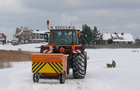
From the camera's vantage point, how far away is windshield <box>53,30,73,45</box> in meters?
15.1

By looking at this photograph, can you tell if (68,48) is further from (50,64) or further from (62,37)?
(50,64)

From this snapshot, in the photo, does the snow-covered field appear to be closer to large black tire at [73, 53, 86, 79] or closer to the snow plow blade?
large black tire at [73, 53, 86, 79]

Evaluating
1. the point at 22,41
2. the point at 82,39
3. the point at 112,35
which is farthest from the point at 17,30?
the point at 82,39

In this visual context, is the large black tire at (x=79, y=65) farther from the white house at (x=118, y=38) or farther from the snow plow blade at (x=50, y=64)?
the white house at (x=118, y=38)

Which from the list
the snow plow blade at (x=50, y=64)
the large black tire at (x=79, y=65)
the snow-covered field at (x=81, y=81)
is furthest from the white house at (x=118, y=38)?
the snow plow blade at (x=50, y=64)

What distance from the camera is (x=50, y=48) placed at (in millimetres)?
14578

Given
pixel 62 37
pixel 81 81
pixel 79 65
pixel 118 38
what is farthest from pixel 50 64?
pixel 118 38

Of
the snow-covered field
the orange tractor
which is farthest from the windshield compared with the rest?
the snow-covered field

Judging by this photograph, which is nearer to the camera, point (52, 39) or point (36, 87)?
point (36, 87)

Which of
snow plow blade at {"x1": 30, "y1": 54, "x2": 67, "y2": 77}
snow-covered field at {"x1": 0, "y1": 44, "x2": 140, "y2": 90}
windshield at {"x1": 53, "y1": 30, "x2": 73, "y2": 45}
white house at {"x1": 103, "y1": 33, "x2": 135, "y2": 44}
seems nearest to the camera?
snow-covered field at {"x1": 0, "y1": 44, "x2": 140, "y2": 90}

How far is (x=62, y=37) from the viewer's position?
15203 mm

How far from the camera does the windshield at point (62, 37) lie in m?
15.1

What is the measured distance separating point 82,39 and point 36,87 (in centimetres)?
599

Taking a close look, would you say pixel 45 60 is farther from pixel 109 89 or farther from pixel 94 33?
pixel 94 33
